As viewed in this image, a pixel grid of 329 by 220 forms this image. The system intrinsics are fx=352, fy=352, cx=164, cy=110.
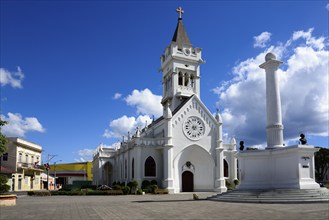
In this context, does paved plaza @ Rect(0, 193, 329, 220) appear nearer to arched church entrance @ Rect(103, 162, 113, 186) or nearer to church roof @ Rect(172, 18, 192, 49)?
church roof @ Rect(172, 18, 192, 49)

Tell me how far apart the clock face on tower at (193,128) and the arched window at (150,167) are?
6222 millimetres

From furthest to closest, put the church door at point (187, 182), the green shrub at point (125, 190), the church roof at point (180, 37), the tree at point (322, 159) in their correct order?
the tree at point (322, 159) < the church roof at point (180, 37) < the church door at point (187, 182) < the green shrub at point (125, 190)

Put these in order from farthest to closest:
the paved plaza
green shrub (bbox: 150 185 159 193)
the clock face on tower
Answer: the clock face on tower < green shrub (bbox: 150 185 159 193) < the paved plaza

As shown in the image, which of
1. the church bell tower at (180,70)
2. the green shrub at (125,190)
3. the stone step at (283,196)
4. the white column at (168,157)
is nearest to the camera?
the stone step at (283,196)

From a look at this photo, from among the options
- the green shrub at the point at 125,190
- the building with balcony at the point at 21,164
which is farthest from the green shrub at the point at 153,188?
the building with balcony at the point at 21,164

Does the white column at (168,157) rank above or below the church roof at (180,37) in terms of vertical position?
below

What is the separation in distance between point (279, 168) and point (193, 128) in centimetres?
2614

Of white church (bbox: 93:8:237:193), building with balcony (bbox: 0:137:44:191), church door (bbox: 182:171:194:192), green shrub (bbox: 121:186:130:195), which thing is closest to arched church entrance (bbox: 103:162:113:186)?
white church (bbox: 93:8:237:193)

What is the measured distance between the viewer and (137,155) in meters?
48.8

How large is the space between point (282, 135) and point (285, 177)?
3441 millimetres

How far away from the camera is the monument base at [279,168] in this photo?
2417 centimetres

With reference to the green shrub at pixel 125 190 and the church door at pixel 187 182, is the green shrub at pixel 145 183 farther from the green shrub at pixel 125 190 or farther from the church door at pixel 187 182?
the church door at pixel 187 182

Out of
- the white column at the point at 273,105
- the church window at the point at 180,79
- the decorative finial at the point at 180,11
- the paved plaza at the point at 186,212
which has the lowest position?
the paved plaza at the point at 186,212

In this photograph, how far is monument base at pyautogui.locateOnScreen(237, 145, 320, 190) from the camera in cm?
2417
